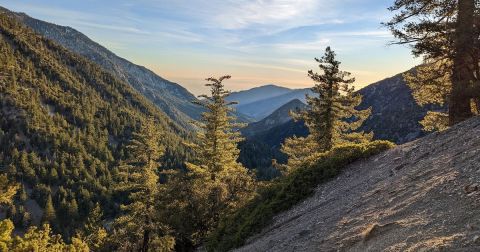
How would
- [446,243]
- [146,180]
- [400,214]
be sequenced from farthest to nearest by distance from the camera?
[146,180] → [400,214] → [446,243]

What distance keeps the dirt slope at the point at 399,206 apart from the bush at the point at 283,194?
1.94ft

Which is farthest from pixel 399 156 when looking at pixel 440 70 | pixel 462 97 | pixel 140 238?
pixel 140 238

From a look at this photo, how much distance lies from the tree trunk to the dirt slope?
427 centimetres

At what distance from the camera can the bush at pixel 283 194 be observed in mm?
17175

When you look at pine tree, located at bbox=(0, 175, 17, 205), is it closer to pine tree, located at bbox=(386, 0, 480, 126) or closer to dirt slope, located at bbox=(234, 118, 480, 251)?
dirt slope, located at bbox=(234, 118, 480, 251)

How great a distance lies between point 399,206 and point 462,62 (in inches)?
497

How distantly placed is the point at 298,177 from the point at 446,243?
11.8m

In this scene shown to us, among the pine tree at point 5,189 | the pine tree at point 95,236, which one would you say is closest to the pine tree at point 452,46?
the pine tree at point 5,189

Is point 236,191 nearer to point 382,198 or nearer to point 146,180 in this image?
point 146,180

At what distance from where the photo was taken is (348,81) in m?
35.4

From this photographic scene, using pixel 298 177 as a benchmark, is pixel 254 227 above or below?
below

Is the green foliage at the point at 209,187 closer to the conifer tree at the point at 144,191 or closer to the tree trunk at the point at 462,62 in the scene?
the conifer tree at the point at 144,191

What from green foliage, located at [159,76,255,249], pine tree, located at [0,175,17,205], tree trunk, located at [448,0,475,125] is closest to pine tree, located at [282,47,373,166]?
green foliage, located at [159,76,255,249]

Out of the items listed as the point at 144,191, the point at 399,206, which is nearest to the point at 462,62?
the point at 399,206
